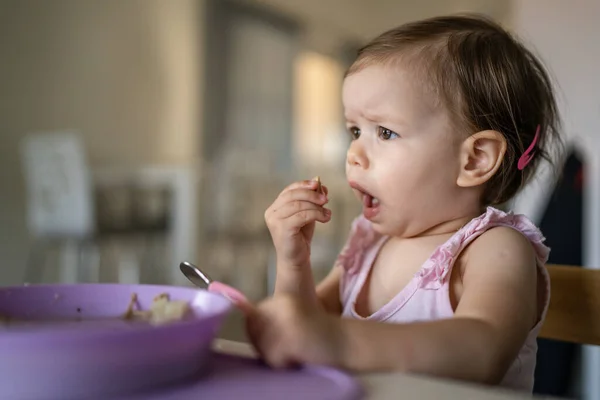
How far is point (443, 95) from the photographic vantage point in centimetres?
71

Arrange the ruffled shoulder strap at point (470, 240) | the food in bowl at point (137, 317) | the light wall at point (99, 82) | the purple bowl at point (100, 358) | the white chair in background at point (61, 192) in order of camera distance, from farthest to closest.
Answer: the light wall at point (99, 82), the white chair in background at point (61, 192), the ruffled shoulder strap at point (470, 240), the food in bowl at point (137, 317), the purple bowl at point (100, 358)

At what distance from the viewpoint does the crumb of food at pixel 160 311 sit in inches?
16.0

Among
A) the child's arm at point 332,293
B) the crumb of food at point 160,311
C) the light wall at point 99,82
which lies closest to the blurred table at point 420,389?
the crumb of food at point 160,311

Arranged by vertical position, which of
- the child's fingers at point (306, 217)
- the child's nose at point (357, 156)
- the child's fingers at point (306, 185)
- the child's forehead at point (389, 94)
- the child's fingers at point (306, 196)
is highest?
the child's forehead at point (389, 94)

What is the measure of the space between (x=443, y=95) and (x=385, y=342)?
1.25 ft

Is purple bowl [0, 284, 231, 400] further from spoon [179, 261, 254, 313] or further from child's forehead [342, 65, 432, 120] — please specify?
child's forehead [342, 65, 432, 120]

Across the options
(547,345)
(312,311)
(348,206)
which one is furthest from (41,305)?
(348,206)

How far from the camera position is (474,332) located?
1.50 feet

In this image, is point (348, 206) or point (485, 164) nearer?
point (485, 164)

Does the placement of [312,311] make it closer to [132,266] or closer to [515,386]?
[515,386]

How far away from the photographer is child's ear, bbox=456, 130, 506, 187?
0.72m

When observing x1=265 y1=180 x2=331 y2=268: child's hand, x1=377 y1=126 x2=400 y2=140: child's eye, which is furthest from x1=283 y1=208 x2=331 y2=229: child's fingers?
Result: x1=377 y1=126 x2=400 y2=140: child's eye

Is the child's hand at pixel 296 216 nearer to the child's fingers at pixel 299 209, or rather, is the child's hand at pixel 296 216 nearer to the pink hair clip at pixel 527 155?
the child's fingers at pixel 299 209

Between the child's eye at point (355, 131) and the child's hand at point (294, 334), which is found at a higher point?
the child's eye at point (355, 131)
